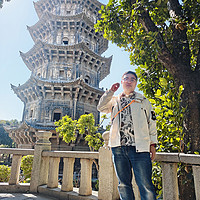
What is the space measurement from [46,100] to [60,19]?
36.2 feet

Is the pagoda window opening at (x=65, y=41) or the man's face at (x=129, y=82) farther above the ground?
the pagoda window opening at (x=65, y=41)

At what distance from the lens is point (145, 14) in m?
4.16

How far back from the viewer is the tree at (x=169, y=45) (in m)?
2.97

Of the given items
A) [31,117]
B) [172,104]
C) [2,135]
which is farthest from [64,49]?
[2,135]

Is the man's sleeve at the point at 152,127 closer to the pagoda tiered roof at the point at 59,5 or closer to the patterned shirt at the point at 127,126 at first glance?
the patterned shirt at the point at 127,126

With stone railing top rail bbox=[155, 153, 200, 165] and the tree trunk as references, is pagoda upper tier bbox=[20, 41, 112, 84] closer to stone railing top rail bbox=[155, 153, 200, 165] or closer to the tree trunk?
the tree trunk

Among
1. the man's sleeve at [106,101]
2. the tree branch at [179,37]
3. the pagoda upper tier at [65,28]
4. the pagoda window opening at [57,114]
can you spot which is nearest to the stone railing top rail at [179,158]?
the man's sleeve at [106,101]

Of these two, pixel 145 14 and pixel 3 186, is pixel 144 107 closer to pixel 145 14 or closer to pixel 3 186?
pixel 145 14

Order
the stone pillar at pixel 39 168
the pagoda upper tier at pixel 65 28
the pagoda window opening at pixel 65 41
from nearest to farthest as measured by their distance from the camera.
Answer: the stone pillar at pixel 39 168 → the pagoda upper tier at pixel 65 28 → the pagoda window opening at pixel 65 41

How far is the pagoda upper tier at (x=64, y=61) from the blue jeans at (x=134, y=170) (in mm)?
17317

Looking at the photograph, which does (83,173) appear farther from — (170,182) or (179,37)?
(179,37)

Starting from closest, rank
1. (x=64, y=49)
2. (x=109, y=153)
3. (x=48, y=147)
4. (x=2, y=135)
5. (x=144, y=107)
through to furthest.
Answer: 1. (x=144, y=107)
2. (x=109, y=153)
3. (x=48, y=147)
4. (x=64, y=49)
5. (x=2, y=135)

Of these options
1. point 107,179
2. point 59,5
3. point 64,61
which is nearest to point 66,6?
point 59,5

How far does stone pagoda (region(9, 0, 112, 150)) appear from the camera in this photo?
57.5 feet
